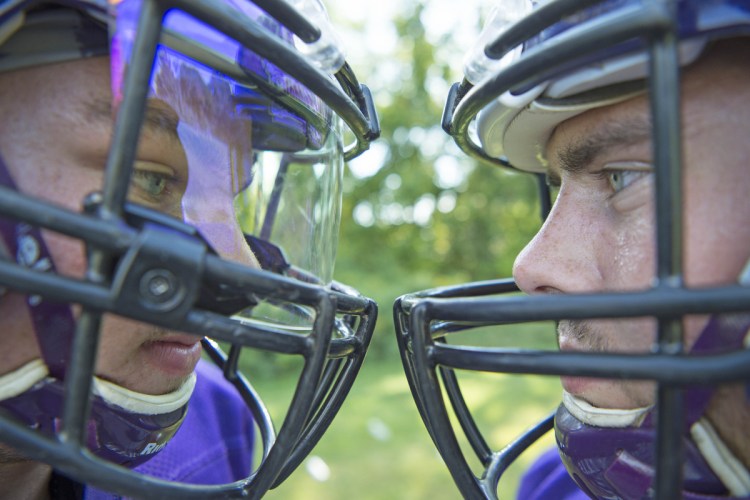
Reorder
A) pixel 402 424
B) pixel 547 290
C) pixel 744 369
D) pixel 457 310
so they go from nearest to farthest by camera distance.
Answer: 1. pixel 744 369
2. pixel 457 310
3. pixel 547 290
4. pixel 402 424

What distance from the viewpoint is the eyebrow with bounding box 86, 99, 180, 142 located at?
2.69 ft

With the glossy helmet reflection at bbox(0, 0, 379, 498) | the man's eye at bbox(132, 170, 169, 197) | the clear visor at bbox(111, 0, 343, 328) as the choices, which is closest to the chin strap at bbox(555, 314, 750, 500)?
the glossy helmet reflection at bbox(0, 0, 379, 498)

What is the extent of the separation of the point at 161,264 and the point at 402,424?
3363 mm

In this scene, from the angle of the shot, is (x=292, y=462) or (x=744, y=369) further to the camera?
(x=292, y=462)

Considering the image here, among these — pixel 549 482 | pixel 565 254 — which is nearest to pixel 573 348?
pixel 565 254

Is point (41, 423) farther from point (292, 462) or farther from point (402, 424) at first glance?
point (402, 424)

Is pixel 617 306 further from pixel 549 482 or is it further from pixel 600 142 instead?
pixel 549 482

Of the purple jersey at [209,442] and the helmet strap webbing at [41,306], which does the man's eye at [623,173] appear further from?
the purple jersey at [209,442]

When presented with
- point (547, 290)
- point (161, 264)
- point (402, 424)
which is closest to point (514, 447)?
point (547, 290)

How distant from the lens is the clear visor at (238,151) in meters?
0.87

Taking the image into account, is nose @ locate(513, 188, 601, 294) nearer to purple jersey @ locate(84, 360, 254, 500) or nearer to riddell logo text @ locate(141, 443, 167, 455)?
riddell logo text @ locate(141, 443, 167, 455)

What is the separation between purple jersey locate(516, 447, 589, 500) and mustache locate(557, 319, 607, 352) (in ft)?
1.66

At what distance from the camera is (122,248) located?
656 millimetres

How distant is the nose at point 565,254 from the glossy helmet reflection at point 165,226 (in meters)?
0.28
